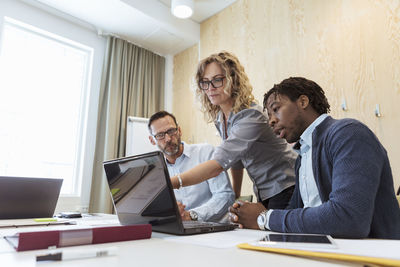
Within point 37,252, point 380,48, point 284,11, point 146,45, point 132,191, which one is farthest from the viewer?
point 146,45

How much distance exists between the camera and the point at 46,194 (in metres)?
1.52

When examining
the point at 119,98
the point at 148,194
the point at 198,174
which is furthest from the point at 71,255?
the point at 119,98

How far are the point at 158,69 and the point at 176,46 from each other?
404 mm

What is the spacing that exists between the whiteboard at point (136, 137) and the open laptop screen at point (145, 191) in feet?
8.11

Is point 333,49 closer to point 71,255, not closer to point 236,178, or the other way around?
point 236,178

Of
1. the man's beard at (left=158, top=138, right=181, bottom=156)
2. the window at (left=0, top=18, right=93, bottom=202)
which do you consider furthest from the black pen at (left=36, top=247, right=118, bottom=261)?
the window at (left=0, top=18, right=93, bottom=202)

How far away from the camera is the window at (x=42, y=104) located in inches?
113

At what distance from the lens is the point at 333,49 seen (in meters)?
2.38

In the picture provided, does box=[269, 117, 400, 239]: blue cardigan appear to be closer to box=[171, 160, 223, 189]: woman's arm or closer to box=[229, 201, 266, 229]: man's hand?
box=[229, 201, 266, 229]: man's hand

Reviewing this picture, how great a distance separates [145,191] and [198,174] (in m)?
0.42

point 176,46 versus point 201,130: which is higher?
point 176,46

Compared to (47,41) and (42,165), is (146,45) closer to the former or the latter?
(47,41)

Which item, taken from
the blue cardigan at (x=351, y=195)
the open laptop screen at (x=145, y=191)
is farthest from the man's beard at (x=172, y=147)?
the blue cardigan at (x=351, y=195)

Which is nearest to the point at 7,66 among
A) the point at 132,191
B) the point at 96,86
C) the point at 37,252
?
the point at 96,86
